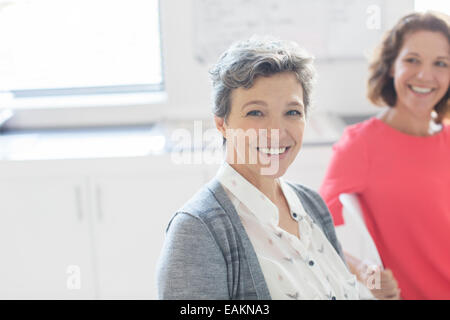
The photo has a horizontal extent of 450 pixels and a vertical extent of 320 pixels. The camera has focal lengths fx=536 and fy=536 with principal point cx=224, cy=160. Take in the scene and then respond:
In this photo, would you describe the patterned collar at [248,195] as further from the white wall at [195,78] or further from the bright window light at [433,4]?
the bright window light at [433,4]

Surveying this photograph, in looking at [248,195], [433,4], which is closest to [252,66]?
[248,195]

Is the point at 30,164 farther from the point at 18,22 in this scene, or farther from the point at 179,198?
the point at 18,22

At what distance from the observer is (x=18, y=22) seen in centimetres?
254

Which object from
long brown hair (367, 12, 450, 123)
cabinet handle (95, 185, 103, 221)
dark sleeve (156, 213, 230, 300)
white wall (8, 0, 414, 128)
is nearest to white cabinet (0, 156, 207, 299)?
cabinet handle (95, 185, 103, 221)

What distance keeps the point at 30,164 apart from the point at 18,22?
0.80 m

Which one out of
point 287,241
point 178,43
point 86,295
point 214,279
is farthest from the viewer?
point 178,43

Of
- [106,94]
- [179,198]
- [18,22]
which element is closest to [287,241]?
[179,198]

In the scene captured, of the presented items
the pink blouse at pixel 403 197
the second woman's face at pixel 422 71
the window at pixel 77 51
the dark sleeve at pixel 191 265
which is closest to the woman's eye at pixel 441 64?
the second woman's face at pixel 422 71

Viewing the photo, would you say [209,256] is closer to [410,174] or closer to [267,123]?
[267,123]

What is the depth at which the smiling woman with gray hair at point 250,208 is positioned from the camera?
3.19 ft

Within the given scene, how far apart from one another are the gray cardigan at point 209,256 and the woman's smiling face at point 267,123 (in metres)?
0.11

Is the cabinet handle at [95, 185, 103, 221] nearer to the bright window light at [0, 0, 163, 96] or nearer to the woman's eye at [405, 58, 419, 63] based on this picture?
the bright window light at [0, 0, 163, 96]

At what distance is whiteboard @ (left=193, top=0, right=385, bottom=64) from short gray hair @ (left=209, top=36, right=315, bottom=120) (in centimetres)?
140

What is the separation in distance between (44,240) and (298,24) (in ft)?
4.82
